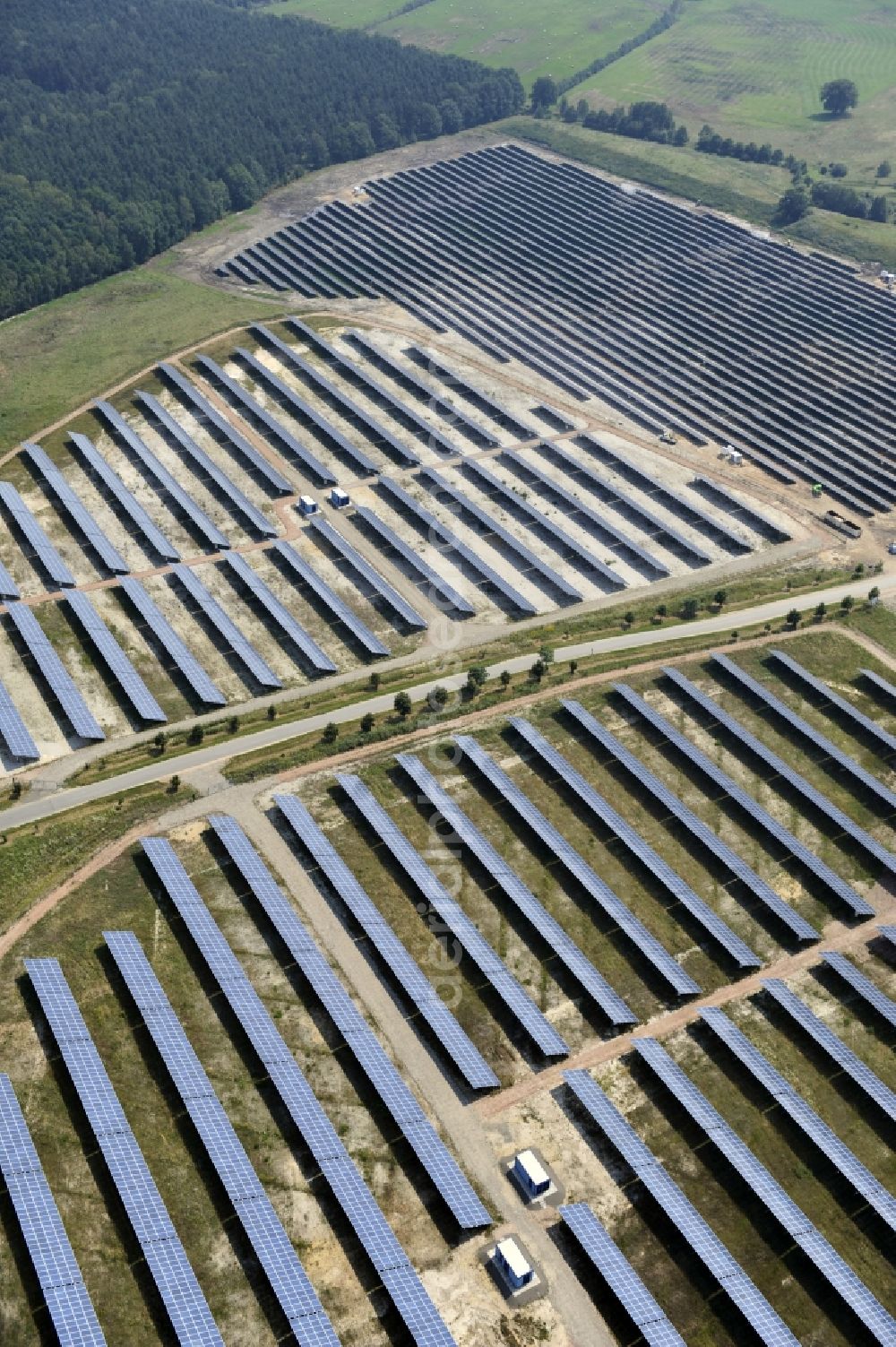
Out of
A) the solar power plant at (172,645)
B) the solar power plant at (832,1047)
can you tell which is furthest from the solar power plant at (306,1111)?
the solar power plant at (832,1047)

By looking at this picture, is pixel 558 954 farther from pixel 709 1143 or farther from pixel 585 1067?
pixel 709 1143

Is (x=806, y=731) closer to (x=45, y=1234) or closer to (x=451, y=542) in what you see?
(x=451, y=542)

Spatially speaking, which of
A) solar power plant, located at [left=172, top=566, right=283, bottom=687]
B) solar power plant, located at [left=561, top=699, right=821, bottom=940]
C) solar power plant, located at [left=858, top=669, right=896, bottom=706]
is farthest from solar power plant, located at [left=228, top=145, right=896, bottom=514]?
solar power plant, located at [left=172, top=566, right=283, bottom=687]

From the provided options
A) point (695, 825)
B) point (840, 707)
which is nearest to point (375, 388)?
point (840, 707)

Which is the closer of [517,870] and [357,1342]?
[357,1342]

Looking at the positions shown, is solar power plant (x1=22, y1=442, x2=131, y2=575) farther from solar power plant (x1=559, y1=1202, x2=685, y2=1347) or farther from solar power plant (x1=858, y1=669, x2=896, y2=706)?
solar power plant (x1=559, y1=1202, x2=685, y2=1347)

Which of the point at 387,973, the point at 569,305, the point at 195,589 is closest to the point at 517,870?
the point at 387,973
